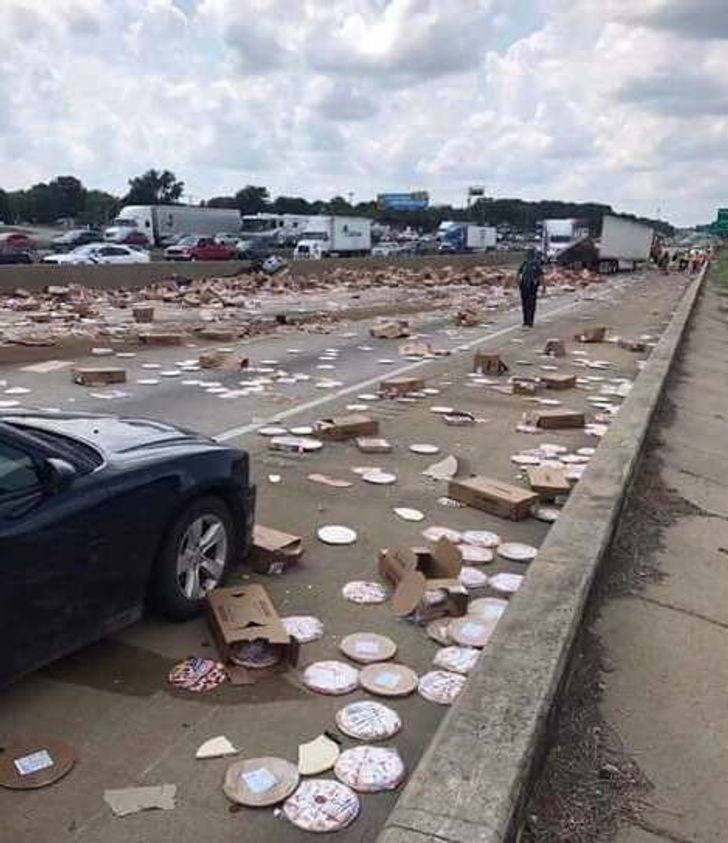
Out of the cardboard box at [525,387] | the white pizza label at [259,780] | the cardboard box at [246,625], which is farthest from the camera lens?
the cardboard box at [525,387]

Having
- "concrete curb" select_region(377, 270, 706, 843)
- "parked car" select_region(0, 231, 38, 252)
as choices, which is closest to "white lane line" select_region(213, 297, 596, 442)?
"concrete curb" select_region(377, 270, 706, 843)

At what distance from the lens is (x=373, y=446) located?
28.3 ft

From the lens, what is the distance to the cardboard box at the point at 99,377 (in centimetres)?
1193

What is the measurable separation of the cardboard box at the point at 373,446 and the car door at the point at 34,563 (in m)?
4.87

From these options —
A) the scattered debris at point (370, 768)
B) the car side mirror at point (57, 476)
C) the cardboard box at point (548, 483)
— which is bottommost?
the cardboard box at point (548, 483)

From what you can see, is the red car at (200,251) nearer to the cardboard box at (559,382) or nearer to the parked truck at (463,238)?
the cardboard box at (559,382)

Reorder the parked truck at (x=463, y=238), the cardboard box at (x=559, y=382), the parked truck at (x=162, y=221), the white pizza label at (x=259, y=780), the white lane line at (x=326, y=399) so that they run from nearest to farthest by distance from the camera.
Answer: the white pizza label at (x=259, y=780) → the white lane line at (x=326, y=399) → the cardboard box at (x=559, y=382) → the parked truck at (x=162, y=221) → the parked truck at (x=463, y=238)

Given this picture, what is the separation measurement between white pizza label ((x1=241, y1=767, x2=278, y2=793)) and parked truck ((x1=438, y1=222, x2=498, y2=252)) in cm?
8325

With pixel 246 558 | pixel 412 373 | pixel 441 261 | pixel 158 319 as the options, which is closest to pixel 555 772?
pixel 246 558

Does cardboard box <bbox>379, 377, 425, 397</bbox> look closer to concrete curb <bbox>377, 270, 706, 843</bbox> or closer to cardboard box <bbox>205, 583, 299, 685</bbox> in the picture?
concrete curb <bbox>377, 270, 706, 843</bbox>

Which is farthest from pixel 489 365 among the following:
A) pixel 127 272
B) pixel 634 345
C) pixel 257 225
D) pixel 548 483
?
pixel 257 225

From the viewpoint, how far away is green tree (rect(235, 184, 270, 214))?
13738cm

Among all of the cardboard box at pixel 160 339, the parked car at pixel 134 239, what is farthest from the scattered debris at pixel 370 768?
the parked car at pixel 134 239

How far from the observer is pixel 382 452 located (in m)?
8.57
